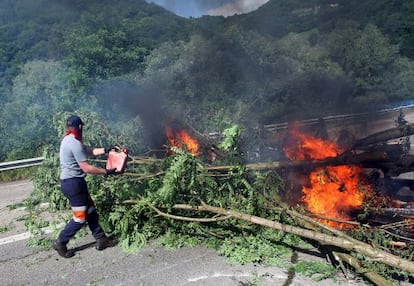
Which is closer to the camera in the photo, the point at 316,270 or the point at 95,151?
the point at 316,270

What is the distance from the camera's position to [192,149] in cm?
704

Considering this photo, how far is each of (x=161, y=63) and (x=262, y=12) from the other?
6.98 meters

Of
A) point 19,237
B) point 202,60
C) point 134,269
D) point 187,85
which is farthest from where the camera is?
point 202,60

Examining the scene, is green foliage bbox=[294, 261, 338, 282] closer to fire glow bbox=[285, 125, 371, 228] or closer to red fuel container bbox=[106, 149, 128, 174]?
fire glow bbox=[285, 125, 371, 228]

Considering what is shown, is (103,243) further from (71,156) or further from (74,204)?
(71,156)

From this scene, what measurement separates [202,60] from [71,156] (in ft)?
61.3

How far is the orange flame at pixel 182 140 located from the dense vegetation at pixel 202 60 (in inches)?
237

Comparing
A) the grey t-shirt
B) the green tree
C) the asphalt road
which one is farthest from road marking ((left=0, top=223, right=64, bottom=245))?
the green tree

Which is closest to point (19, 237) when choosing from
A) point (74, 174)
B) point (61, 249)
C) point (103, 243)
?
point (61, 249)

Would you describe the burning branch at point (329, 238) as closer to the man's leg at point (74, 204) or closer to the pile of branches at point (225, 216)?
the pile of branches at point (225, 216)

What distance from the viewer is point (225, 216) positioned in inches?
190

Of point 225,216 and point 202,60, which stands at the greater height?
point 202,60

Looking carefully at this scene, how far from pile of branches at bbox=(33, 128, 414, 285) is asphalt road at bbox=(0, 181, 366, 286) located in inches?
7.7

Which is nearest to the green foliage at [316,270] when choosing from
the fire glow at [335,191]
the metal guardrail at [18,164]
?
the fire glow at [335,191]
